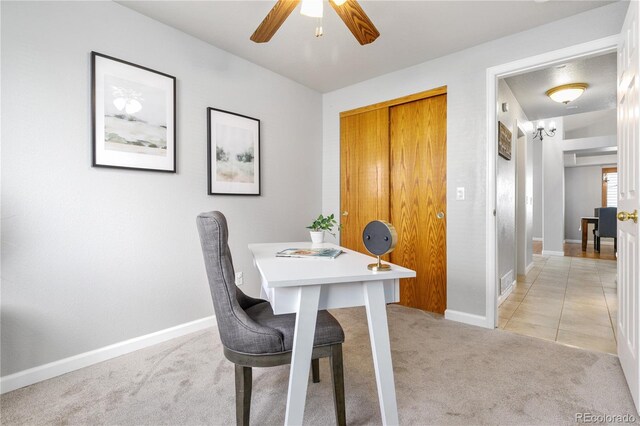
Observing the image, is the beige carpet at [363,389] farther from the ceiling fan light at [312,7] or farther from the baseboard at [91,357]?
the ceiling fan light at [312,7]

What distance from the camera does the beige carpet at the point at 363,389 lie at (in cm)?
147

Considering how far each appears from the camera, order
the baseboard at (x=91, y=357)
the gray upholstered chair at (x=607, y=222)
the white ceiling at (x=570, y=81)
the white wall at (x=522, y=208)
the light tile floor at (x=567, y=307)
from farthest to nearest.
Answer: the gray upholstered chair at (x=607, y=222)
the white wall at (x=522, y=208)
the white ceiling at (x=570, y=81)
the light tile floor at (x=567, y=307)
the baseboard at (x=91, y=357)

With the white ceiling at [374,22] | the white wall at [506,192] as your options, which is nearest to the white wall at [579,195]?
the white wall at [506,192]

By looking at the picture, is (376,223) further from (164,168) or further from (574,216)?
(574,216)

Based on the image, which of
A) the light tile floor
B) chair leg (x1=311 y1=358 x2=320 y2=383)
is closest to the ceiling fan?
chair leg (x1=311 y1=358 x2=320 y2=383)

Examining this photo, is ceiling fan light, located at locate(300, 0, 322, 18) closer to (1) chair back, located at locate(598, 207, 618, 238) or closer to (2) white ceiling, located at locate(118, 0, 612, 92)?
(2) white ceiling, located at locate(118, 0, 612, 92)

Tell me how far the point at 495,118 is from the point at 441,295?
1605 millimetres

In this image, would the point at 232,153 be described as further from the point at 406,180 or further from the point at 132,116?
the point at 406,180

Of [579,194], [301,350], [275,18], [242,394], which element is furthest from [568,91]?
[579,194]

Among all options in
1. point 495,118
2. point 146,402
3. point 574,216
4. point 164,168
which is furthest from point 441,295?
point 574,216

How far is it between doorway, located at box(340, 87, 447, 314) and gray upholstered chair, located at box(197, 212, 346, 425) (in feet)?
6.35

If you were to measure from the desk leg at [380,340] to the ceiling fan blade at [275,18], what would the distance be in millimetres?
1372

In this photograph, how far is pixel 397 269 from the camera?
1.29 m

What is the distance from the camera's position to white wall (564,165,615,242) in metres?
8.46
